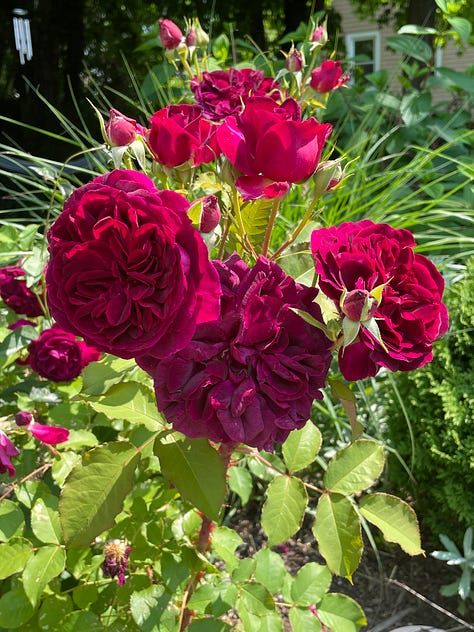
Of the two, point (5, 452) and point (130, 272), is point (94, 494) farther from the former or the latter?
point (130, 272)

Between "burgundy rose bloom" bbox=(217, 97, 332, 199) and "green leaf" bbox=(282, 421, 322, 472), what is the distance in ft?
1.52

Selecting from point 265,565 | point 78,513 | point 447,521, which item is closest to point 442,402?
point 447,521

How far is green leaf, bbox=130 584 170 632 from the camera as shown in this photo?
86 centimetres

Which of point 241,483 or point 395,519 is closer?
point 395,519

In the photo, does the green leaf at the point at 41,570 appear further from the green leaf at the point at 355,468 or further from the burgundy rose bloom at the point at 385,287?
the burgundy rose bloom at the point at 385,287

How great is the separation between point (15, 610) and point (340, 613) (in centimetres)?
51

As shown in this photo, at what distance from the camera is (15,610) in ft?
3.03

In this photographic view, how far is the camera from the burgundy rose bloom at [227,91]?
0.95 m

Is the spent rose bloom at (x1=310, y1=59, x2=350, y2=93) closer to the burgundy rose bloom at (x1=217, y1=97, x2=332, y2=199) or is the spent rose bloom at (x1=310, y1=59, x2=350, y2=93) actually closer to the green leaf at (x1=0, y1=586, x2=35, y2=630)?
the burgundy rose bloom at (x1=217, y1=97, x2=332, y2=199)

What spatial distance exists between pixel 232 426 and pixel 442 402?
3.58 feet

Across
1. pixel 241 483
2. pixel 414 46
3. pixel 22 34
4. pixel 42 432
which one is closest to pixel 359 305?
pixel 42 432

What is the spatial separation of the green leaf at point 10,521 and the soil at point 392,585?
81cm

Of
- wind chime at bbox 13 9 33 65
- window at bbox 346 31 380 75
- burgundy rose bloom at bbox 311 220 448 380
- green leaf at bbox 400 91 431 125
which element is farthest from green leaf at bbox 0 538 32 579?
window at bbox 346 31 380 75

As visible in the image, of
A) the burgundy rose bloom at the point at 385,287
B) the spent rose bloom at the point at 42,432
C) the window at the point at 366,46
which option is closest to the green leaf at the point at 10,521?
the spent rose bloom at the point at 42,432
